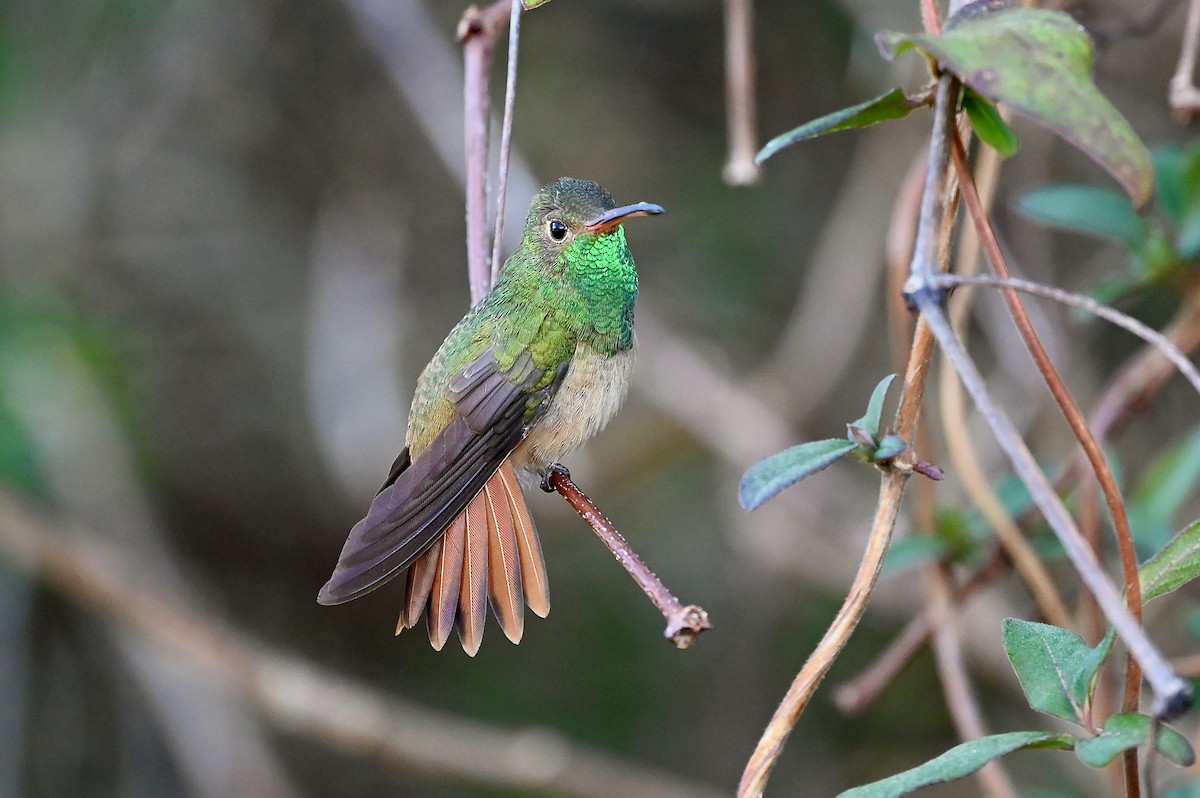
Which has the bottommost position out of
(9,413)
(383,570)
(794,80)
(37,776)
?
(383,570)

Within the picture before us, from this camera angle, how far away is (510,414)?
6.70 feet

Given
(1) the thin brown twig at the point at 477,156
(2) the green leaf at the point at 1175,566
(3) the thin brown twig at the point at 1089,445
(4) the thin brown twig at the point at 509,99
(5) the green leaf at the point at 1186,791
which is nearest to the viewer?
(3) the thin brown twig at the point at 1089,445

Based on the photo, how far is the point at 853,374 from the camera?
4.47 m

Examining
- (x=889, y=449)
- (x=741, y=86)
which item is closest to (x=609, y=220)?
(x=741, y=86)

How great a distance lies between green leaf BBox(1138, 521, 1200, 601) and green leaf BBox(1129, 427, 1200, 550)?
1.13 m

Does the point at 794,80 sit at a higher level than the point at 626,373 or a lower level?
higher

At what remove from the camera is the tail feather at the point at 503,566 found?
6.19 ft

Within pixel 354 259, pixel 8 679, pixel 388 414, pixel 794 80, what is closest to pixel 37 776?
pixel 8 679

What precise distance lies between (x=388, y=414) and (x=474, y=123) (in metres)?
2.14

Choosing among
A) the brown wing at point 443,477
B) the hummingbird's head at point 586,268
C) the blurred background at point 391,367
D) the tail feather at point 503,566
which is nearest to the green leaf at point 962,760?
the brown wing at point 443,477

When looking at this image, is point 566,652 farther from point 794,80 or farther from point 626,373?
point 626,373

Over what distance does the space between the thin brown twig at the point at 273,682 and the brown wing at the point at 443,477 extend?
147 centimetres

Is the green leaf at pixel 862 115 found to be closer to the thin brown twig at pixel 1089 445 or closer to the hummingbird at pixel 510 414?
the thin brown twig at pixel 1089 445

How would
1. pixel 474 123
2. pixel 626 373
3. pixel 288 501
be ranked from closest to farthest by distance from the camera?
pixel 474 123, pixel 626 373, pixel 288 501
